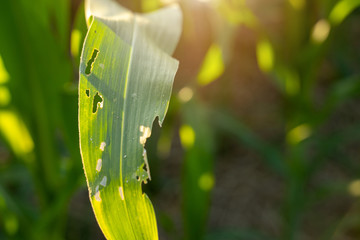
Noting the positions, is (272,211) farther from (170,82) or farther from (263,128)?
(170,82)

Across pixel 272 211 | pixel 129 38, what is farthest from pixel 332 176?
pixel 129 38

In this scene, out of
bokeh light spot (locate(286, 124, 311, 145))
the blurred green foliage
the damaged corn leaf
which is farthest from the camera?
bokeh light spot (locate(286, 124, 311, 145))

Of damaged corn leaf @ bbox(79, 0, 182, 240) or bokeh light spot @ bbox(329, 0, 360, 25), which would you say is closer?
damaged corn leaf @ bbox(79, 0, 182, 240)

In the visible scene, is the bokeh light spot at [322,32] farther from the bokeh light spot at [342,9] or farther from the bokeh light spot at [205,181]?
the bokeh light spot at [205,181]

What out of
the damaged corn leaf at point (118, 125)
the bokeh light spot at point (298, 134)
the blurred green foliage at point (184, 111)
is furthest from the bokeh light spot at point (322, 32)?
the damaged corn leaf at point (118, 125)

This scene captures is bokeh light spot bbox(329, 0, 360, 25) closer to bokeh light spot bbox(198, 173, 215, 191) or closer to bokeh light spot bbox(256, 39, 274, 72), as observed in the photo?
bokeh light spot bbox(256, 39, 274, 72)

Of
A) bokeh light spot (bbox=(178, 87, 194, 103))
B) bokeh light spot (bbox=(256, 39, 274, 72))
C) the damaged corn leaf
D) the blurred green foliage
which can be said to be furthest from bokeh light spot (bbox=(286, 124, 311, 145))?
the damaged corn leaf

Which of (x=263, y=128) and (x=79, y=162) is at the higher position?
(x=263, y=128)

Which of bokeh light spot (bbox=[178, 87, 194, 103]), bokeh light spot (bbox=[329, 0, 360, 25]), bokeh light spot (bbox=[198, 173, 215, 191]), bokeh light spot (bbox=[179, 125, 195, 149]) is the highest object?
bokeh light spot (bbox=[329, 0, 360, 25])
